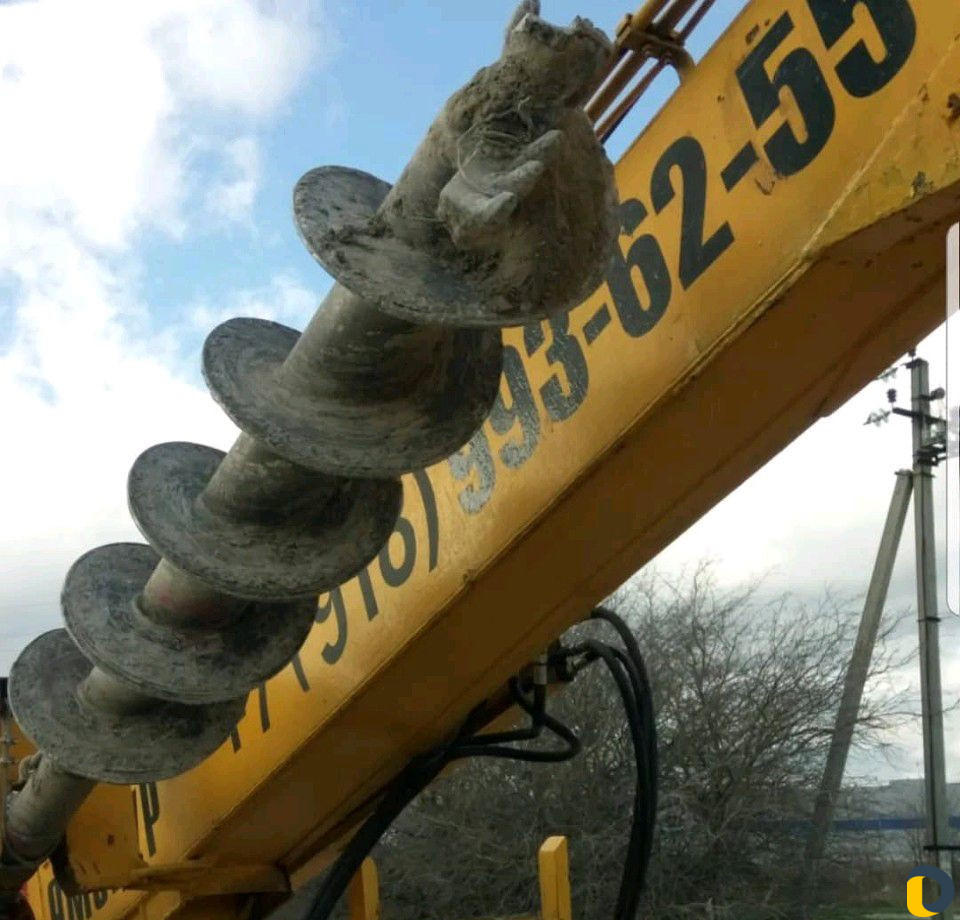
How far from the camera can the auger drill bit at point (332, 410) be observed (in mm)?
1446

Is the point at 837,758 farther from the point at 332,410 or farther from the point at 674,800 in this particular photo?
the point at 332,410

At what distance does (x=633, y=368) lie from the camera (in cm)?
203

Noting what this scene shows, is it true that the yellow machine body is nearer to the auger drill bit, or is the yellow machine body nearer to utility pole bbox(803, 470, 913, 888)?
the auger drill bit

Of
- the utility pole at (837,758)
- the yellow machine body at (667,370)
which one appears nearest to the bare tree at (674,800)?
the utility pole at (837,758)

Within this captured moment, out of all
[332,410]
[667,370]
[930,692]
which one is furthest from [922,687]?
[332,410]

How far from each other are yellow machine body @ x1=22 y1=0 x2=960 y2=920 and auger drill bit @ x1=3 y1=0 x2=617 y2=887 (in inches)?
11.4

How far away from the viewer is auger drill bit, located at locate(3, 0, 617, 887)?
1446 mm

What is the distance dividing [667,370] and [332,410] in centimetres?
51

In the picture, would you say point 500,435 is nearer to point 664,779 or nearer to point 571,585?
point 571,585

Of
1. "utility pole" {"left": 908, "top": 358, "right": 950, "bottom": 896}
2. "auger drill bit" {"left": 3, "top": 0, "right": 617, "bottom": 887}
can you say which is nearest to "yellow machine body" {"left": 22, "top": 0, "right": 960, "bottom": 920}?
"auger drill bit" {"left": 3, "top": 0, "right": 617, "bottom": 887}

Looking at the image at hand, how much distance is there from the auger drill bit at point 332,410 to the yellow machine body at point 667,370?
0.29m

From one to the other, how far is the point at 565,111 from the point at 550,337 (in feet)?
2.61

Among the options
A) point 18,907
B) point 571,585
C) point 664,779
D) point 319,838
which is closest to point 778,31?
point 571,585

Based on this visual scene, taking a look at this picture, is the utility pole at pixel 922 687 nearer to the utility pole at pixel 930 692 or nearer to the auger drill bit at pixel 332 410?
the utility pole at pixel 930 692
